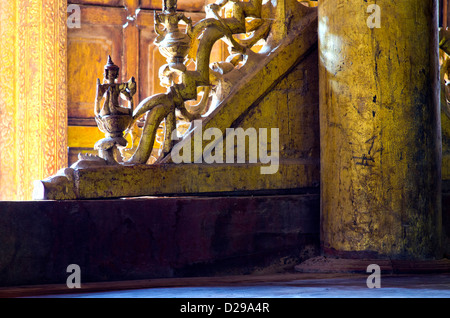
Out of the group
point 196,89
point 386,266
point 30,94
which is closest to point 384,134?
point 386,266

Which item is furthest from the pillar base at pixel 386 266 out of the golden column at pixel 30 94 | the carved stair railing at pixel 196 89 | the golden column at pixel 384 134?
the golden column at pixel 30 94

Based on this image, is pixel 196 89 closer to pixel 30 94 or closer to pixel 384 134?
pixel 384 134

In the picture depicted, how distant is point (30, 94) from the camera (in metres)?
6.79

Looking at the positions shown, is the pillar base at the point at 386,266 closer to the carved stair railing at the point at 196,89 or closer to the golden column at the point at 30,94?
the carved stair railing at the point at 196,89

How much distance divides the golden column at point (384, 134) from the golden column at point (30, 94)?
145 inches

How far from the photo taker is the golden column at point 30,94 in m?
6.70

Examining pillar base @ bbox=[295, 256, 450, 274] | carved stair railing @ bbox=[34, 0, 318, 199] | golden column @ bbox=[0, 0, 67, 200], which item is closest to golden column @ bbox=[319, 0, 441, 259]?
pillar base @ bbox=[295, 256, 450, 274]

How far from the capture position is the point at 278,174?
4203 mm

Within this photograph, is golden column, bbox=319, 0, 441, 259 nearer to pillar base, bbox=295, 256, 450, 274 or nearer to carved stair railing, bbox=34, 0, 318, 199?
pillar base, bbox=295, 256, 450, 274

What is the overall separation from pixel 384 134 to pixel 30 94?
4.16 m

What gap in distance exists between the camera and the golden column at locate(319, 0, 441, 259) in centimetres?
381

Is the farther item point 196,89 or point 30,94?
point 30,94
